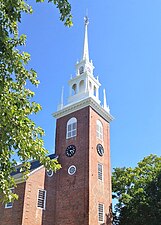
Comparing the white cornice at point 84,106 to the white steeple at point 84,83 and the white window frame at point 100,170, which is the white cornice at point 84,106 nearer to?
the white steeple at point 84,83

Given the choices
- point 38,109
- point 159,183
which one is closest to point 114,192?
point 159,183

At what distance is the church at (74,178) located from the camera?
67.9 ft

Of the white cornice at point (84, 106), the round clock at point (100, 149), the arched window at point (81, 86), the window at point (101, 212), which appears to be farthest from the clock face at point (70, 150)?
the arched window at point (81, 86)

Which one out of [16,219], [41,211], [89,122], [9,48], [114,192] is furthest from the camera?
[114,192]

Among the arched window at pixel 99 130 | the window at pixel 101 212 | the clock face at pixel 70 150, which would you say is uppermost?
the arched window at pixel 99 130

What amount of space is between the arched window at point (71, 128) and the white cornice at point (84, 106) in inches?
39.6

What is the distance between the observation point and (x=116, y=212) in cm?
2605

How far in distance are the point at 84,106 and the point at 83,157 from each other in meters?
5.01

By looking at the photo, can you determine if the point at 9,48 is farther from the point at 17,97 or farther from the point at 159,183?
the point at 159,183

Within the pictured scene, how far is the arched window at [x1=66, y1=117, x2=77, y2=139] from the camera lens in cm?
2502

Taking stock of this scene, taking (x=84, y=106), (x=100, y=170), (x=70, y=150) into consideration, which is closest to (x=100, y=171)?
(x=100, y=170)

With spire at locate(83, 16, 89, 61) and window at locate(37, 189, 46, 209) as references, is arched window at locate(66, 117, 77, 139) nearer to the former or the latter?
window at locate(37, 189, 46, 209)

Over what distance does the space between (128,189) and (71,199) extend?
799 centimetres

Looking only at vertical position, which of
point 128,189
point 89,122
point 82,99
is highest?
point 82,99
